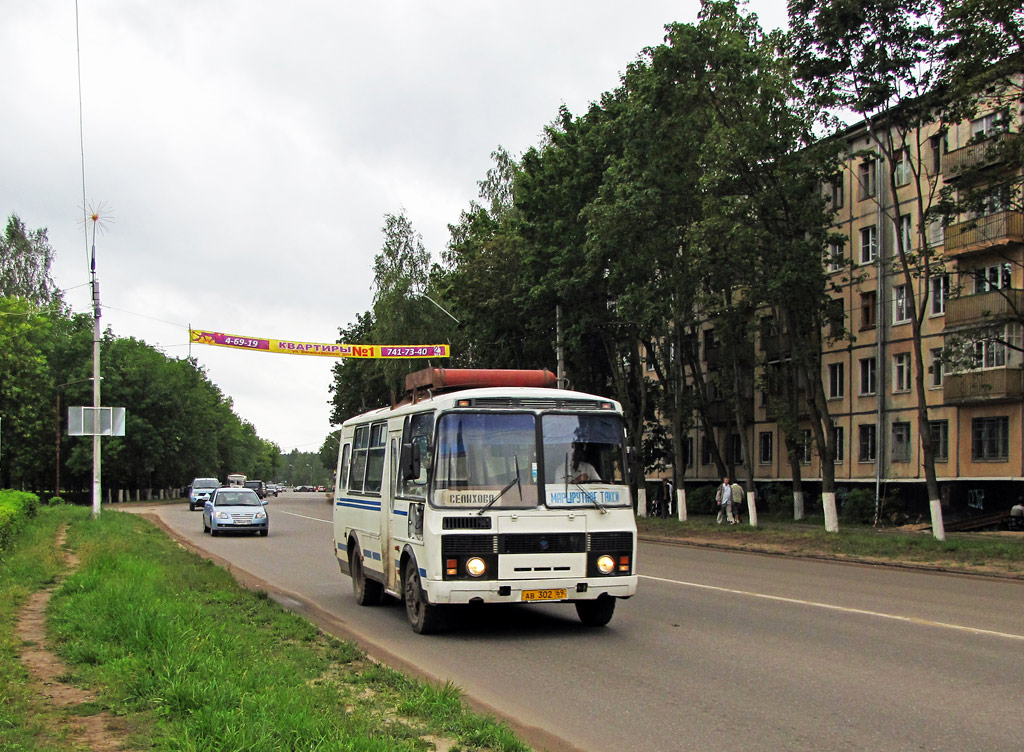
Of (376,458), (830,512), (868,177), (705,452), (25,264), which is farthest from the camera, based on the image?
(25,264)

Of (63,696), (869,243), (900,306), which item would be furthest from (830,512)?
(63,696)

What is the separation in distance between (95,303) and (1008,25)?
25878 millimetres

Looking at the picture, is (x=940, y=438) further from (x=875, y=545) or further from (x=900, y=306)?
(x=875, y=545)

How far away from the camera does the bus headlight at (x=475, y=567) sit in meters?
10.3

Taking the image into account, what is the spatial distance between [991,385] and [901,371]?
7209 millimetres

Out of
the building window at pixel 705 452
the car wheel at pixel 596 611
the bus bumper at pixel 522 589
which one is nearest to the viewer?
the bus bumper at pixel 522 589

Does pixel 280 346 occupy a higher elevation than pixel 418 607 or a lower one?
higher

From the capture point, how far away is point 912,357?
40.6m

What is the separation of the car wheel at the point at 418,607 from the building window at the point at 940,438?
31919 mm

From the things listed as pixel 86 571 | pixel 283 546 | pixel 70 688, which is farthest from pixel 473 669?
pixel 283 546

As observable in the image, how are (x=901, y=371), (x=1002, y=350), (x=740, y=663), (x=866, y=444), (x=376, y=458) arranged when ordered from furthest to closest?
(x=866, y=444), (x=901, y=371), (x=1002, y=350), (x=376, y=458), (x=740, y=663)

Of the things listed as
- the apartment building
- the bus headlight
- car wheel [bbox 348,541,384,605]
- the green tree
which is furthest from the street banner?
the green tree

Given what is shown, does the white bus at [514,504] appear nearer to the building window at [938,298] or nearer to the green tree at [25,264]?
the building window at [938,298]

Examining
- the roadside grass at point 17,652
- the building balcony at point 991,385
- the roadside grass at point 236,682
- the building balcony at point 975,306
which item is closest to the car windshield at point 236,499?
the roadside grass at point 17,652
